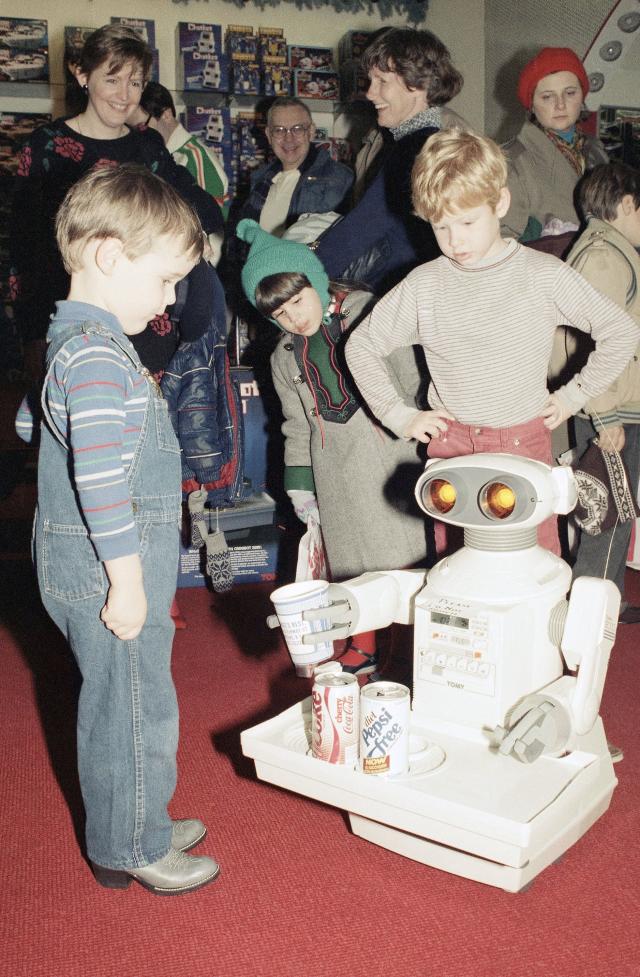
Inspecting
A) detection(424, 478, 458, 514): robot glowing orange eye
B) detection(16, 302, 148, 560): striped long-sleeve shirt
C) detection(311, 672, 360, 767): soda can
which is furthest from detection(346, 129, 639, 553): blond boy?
detection(16, 302, 148, 560): striped long-sleeve shirt

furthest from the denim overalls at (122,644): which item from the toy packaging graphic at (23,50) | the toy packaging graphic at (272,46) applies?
the toy packaging graphic at (272,46)

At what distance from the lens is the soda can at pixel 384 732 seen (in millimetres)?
1360

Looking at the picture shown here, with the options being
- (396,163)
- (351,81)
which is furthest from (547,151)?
(351,81)

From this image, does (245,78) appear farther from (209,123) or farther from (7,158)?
(7,158)

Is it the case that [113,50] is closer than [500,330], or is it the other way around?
[500,330]

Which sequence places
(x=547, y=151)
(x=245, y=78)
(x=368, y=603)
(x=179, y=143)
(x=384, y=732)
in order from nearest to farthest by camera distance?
(x=384, y=732)
(x=368, y=603)
(x=547, y=151)
(x=179, y=143)
(x=245, y=78)

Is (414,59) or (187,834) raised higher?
(414,59)

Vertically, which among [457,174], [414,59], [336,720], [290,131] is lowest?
[336,720]

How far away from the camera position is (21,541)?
3.77 metres

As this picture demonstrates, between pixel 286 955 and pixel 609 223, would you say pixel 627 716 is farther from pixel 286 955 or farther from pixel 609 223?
pixel 609 223

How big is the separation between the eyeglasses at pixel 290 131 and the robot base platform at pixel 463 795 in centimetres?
264

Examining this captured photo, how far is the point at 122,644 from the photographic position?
1381mm

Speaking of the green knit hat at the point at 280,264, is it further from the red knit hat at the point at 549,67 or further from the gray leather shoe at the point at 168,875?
the gray leather shoe at the point at 168,875

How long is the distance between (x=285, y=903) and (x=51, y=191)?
1.94m
